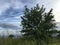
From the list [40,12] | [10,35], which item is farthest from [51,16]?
[10,35]

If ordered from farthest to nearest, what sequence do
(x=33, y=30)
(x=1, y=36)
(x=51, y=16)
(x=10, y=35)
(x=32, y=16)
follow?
(x=51, y=16)
(x=32, y=16)
(x=33, y=30)
(x=10, y=35)
(x=1, y=36)

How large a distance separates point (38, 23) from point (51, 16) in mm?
5680

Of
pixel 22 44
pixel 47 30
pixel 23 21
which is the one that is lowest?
pixel 22 44

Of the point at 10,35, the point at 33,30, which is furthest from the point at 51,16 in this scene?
the point at 10,35

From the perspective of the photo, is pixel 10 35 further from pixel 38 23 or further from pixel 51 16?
pixel 51 16

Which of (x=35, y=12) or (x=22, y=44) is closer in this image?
(x=22, y=44)

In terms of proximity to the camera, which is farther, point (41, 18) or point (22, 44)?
point (41, 18)

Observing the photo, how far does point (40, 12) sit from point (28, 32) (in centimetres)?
377

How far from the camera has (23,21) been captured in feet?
86.9

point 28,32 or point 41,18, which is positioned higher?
point 41,18

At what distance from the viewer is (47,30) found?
26.1 metres

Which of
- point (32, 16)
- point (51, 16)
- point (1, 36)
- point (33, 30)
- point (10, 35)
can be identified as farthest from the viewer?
point (51, 16)

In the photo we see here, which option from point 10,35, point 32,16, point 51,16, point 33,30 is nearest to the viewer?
point 10,35

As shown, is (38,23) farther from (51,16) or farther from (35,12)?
(51,16)
